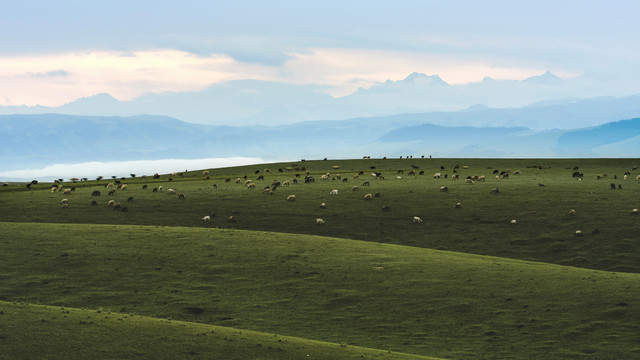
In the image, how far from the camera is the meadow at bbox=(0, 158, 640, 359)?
32.8 meters

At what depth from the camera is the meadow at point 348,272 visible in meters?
32.8

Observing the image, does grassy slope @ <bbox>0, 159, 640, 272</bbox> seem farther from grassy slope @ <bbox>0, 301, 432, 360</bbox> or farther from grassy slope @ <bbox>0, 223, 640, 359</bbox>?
grassy slope @ <bbox>0, 301, 432, 360</bbox>

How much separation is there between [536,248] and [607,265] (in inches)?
268

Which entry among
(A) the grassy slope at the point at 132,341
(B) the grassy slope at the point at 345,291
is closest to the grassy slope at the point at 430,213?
(B) the grassy slope at the point at 345,291

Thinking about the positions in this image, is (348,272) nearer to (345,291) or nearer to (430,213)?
(345,291)

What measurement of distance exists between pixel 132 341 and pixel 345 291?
53.5 feet

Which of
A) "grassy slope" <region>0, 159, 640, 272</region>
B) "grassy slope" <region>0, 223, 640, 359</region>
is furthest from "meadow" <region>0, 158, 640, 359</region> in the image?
"grassy slope" <region>0, 159, 640, 272</region>

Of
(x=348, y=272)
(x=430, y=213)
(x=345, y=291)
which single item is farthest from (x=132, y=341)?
(x=430, y=213)

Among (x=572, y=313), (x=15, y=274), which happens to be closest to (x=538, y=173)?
(x=572, y=313)

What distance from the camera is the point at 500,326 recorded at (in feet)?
115

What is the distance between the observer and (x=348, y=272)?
147ft

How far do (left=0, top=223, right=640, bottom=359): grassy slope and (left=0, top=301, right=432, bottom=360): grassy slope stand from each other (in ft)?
6.12

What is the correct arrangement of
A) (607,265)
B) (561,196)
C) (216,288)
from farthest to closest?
1. (561,196)
2. (607,265)
3. (216,288)

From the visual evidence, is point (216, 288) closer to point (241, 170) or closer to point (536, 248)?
point (536, 248)
